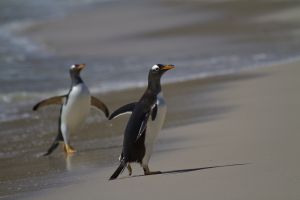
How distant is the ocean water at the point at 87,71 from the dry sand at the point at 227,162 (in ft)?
2.74

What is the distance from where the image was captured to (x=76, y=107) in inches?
396

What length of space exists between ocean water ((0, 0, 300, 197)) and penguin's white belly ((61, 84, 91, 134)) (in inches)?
11.4

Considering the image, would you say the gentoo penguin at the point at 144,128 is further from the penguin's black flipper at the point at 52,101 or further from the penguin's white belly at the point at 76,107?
the penguin's black flipper at the point at 52,101

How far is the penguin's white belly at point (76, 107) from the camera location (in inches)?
395

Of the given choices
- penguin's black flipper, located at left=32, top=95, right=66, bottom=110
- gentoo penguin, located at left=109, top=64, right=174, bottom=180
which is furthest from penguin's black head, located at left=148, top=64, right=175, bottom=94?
penguin's black flipper, located at left=32, top=95, right=66, bottom=110

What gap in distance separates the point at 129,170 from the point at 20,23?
2327cm

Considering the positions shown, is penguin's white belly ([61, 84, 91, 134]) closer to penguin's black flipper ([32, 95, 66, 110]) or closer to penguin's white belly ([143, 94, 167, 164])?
penguin's black flipper ([32, 95, 66, 110])

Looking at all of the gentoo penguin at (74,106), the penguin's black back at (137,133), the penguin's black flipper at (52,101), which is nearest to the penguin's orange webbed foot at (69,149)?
the gentoo penguin at (74,106)

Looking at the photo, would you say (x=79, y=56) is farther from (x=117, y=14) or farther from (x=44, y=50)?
(x=117, y=14)

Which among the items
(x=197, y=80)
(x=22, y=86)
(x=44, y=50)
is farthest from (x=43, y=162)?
(x=44, y=50)

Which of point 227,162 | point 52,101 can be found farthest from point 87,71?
point 227,162

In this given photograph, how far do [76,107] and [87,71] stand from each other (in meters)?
7.40

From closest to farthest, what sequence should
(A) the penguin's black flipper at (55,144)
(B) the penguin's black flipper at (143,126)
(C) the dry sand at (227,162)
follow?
(C) the dry sand at (227,162)
(B) the penguin's black flipper at (143,126)
(A) the penguin's black flipper at (55,144)

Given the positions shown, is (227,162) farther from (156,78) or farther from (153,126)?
(156,78)
